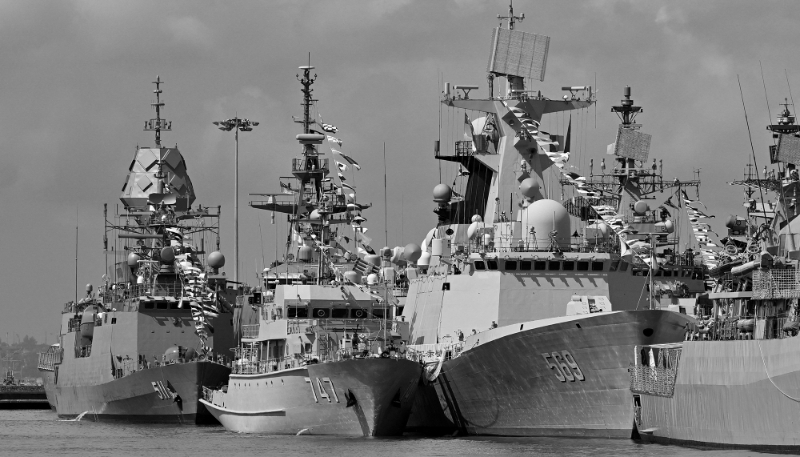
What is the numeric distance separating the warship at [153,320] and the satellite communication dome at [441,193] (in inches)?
348

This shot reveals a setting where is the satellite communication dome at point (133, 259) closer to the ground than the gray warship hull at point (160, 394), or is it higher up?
higher up

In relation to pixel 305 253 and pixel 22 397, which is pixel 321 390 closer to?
pixel 305 253

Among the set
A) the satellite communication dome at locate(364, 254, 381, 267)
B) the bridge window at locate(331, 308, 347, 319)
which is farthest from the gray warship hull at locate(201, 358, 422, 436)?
the satellite communication dome at locate(364, 254, 381, 267)

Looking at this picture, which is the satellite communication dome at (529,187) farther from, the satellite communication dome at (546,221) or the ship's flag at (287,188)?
the ship's flag at (287,188)

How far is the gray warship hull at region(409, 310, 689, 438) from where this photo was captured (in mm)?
40719

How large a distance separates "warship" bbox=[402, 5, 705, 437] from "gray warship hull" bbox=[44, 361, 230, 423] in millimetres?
8057

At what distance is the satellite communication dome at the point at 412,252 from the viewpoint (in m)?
56.8

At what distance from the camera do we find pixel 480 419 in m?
45.8

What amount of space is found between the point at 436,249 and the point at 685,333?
13.0 m

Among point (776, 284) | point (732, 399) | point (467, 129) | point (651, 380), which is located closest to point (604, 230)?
point (467, 129)

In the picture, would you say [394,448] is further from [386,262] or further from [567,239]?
[386,262]

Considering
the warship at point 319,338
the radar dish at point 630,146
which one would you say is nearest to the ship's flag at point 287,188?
the warship at point 319,338

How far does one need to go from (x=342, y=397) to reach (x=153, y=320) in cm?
1957

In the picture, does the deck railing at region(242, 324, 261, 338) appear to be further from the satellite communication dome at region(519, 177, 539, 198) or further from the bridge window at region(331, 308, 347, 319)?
the satellite communication dome at region(519, 177, 539, 198)
